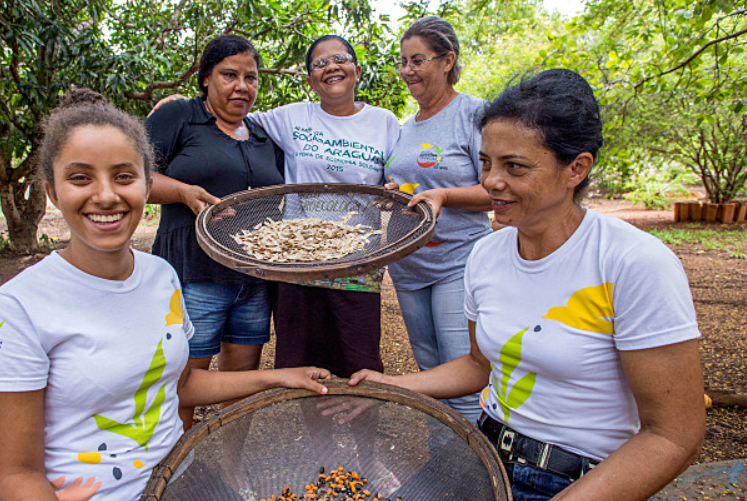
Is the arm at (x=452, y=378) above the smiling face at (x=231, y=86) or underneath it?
underneath

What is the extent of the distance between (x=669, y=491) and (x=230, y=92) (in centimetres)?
270

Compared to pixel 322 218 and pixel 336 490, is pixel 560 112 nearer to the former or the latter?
pixel 336 490

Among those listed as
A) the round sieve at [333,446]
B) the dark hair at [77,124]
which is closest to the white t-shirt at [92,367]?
the round sieve at [333,446]

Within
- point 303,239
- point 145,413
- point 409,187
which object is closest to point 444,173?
point 409,187

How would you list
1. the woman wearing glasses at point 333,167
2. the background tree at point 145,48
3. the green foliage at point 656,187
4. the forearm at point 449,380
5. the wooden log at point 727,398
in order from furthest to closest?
the green foliage at point 656,187, the background tree at point 145,48, the wooden log at point 727,398, the woman wearing glasses at point 333,167, the forearm at point 449,380

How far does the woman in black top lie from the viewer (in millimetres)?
2266

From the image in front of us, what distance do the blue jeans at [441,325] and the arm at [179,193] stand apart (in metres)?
1.08

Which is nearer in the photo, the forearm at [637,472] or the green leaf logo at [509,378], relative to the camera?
the forearm at [637,472]

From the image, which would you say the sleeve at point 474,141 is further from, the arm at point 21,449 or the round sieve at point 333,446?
the arm at point 21,449

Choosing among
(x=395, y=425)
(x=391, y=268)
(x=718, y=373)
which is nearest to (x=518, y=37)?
(x=718, y=373)

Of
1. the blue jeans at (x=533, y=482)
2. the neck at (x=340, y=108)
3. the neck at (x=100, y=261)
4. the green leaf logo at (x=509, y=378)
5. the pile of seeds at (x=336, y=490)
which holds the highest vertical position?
the neck at (x=340, y=108)

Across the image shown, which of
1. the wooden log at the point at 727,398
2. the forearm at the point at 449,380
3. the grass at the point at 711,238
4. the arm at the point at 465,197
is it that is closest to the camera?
the forearm at the point at 449,380

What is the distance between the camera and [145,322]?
146 cm

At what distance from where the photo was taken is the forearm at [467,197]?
2.24m
